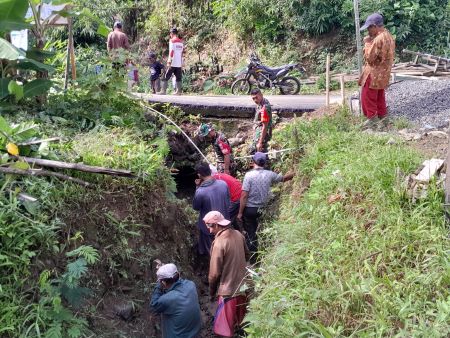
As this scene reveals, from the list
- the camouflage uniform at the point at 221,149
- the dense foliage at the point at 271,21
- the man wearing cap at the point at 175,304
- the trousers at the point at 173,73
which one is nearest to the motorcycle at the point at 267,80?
the trousers at the point at 173,73

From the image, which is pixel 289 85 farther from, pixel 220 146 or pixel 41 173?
pixel 41 173

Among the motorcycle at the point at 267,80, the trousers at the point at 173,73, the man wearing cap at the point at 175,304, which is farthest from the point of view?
the trousers at the point at 173,73

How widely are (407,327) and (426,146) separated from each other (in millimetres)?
3842

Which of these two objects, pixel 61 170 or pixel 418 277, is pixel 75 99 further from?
pixel 418 277

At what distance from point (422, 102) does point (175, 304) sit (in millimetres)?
6737

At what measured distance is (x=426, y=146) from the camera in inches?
307

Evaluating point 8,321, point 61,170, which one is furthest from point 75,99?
point 8,321

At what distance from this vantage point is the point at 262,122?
9406 mm

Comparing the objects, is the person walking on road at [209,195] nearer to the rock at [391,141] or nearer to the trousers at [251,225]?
the trousers at [251,225]

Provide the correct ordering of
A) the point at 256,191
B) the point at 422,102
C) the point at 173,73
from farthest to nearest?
the point at 173,73
the point at 422,102
the point at 256,191

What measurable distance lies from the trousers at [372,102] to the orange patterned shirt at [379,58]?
5.7 inches

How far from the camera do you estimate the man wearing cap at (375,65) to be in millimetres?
8633

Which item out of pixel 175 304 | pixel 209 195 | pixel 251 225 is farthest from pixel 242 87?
pixel 175 304

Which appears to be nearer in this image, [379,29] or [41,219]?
[41,219]
